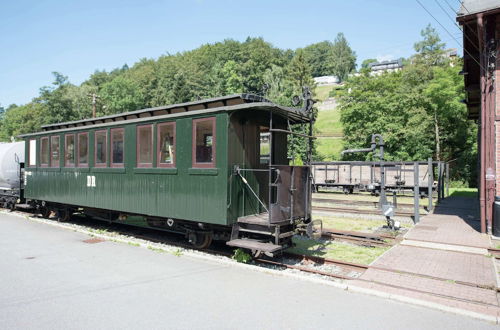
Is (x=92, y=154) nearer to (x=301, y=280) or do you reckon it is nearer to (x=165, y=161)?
(x=165, y=161)

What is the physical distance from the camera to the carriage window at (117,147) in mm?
9867

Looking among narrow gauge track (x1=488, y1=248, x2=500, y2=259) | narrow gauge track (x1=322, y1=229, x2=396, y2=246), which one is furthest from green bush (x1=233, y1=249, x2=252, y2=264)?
narrow gauge track (x1=488, y1=248, x2=500, y2=259)

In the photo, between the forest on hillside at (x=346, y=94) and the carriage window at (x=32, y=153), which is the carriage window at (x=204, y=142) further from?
the carriage window at (x=32, y=153)

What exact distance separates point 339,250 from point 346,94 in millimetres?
34318

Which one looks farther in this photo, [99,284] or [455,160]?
[455,160]

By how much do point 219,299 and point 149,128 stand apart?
200 inches

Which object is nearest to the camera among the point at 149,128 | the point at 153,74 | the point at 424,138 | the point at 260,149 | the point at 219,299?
the point at 219,299

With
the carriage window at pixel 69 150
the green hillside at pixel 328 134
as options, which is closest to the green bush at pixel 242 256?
the carriage window at pixel 69 150

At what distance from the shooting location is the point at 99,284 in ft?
20.0

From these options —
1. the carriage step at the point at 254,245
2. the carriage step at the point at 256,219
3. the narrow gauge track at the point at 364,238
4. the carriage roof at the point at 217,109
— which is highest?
the carriage roof at the point at 217,109

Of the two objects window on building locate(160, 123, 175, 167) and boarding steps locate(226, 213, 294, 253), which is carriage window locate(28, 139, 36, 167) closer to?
window on building locate(160, 123, 175, 167)

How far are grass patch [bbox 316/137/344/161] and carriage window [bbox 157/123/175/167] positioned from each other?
35.6 meters

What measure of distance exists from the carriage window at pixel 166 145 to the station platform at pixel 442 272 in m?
4.92

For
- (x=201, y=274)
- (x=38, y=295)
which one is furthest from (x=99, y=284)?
(x=201, y=274)
